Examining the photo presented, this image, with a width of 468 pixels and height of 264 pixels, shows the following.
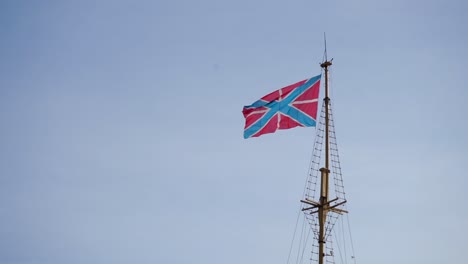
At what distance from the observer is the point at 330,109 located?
45312 mm

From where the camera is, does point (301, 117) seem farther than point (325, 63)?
No

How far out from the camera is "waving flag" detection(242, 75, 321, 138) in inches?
1650

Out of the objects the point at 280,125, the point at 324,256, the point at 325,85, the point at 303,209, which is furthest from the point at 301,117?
the point at 324,256

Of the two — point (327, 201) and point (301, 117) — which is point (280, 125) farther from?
point (327, 201)

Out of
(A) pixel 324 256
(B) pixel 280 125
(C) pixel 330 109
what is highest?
(C) pixel 330 109

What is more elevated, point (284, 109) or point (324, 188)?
point (284, 109)

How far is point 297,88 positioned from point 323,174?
7.22m

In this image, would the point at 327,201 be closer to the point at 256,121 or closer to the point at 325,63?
the point at 256,121

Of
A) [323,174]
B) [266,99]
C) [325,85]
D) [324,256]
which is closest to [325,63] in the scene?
[325,85]

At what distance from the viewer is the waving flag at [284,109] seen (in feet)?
137

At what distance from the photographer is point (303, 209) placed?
43.8m

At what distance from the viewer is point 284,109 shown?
4319 cm

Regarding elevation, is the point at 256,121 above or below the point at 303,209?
above

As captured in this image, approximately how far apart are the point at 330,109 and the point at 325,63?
386 cm
